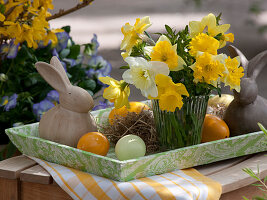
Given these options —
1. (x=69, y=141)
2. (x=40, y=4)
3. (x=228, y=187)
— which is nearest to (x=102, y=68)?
(x=40, y=4)

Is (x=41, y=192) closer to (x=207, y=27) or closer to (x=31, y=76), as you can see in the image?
(x=207, y=27)

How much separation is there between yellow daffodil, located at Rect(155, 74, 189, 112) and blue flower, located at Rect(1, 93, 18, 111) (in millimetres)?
789

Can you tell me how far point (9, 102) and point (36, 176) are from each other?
0.64m

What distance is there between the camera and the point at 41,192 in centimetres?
126

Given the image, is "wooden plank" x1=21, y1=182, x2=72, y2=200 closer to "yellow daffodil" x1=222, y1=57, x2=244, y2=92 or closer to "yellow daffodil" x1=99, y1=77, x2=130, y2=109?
"yellow daffodil" x1=99, y1=77, x2=130, y2=109

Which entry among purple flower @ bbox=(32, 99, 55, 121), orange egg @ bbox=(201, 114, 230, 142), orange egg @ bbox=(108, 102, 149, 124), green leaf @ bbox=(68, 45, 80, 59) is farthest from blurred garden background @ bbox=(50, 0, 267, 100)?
orange egg @ bbox=(201, 114, 230, 142)

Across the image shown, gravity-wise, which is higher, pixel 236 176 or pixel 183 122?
pixel 183 122

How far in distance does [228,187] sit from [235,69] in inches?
11.5

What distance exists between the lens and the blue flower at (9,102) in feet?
5.90

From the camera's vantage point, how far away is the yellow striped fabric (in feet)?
3.62

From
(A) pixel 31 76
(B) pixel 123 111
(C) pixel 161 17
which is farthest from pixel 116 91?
(C) pixel 161 17

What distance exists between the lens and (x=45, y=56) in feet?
6.71

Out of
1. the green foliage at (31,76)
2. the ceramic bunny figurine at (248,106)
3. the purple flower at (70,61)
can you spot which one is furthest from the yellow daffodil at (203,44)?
the purple flower at (70,61)

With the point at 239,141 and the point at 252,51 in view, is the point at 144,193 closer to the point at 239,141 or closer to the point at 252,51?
the point at 239,141
